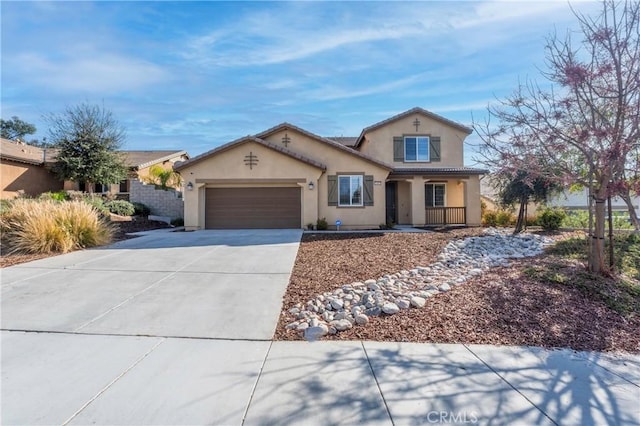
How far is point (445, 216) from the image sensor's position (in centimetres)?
1847

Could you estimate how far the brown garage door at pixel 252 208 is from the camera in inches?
627

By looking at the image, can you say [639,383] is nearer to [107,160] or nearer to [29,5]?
[29,5]

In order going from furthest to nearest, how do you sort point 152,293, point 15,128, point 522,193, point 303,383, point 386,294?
1. point 15,128
2. point 522,193
3. point 152,293
4. point 386,294
5. point 303,383

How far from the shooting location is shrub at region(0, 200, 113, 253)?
916 cm

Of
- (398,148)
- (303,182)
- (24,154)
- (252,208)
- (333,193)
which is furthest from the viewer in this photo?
(24,154)

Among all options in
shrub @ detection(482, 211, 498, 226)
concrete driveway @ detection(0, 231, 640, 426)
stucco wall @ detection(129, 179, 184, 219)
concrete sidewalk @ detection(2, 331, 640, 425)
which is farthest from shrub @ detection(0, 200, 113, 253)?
shrub @ detection(482, 211, 498, 226)

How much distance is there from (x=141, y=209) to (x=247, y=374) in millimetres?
19596

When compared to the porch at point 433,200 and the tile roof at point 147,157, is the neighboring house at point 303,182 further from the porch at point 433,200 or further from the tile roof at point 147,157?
the tile roof at point 147,157

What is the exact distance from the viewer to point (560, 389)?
10.2ft

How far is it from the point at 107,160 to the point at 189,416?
895 inches

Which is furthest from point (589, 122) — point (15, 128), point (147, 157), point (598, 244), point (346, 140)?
point (15, 128)

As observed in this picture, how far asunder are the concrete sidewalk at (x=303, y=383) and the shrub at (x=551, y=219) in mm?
12015

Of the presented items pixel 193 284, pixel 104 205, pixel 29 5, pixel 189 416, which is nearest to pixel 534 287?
pixel 189 416

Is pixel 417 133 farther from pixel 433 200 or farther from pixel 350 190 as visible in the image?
pixel 350 190
